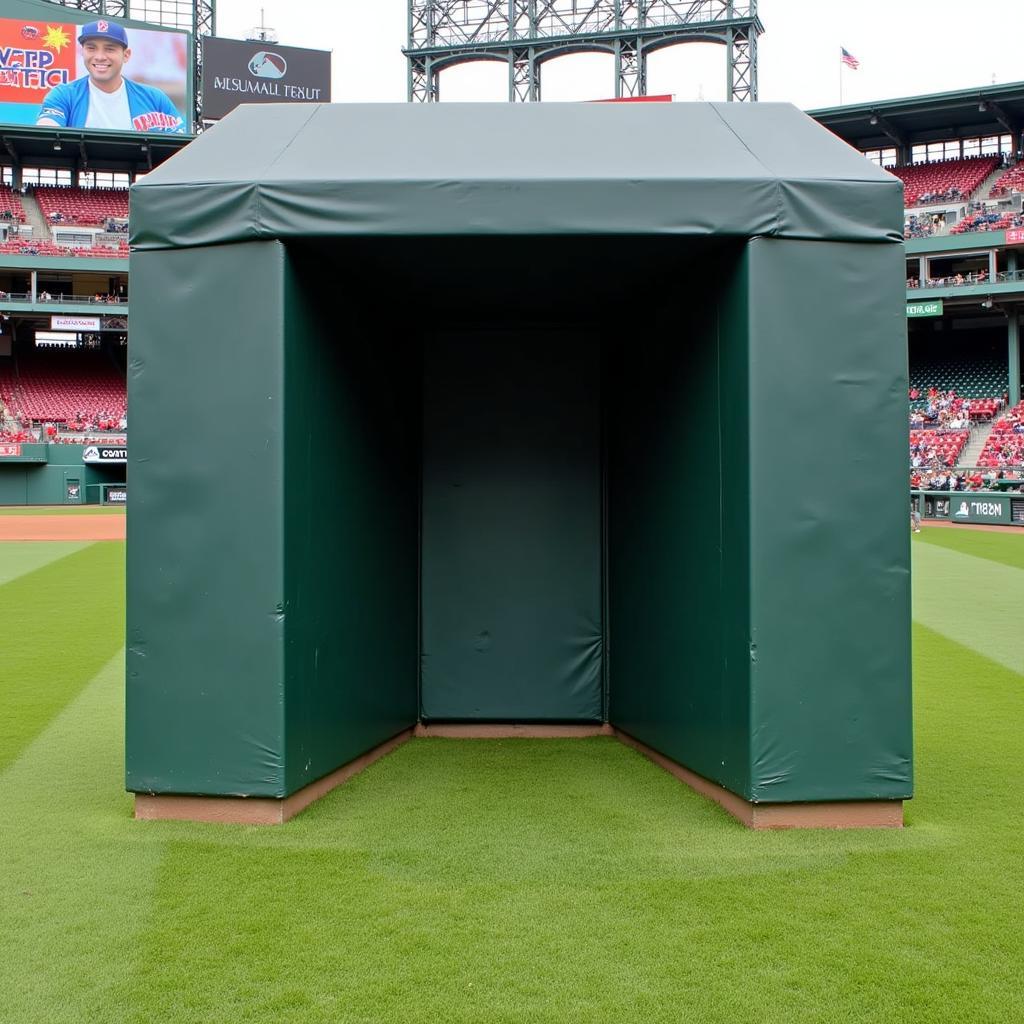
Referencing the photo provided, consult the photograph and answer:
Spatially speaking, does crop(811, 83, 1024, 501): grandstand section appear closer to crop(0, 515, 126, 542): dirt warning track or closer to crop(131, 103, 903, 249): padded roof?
crop(0, 515, 126, 542): dirt warning track

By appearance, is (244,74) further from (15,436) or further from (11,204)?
(15,436)

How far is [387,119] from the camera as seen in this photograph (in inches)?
230

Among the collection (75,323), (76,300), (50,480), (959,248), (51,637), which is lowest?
(51,637)

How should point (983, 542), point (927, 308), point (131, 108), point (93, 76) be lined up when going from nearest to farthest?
point (983, 542) < point (927, 308) < point (93, 76) < point (131, 108)

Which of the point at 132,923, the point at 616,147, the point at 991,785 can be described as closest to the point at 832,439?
the point at 616,147

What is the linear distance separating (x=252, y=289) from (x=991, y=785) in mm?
4839

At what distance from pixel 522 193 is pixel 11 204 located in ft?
185

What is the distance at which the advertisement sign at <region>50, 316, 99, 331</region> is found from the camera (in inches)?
1922

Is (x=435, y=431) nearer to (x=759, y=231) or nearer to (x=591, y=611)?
(x=591, y=611)

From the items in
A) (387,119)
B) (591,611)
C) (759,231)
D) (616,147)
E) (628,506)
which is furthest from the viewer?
(591,611)

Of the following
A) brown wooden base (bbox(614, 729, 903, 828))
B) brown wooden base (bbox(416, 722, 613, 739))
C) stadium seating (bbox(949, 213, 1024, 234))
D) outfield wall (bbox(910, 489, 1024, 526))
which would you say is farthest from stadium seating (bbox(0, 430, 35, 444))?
brown wooden base (bbox(614, 729, 903, 828))

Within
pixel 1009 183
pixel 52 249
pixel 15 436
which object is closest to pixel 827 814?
pixel 15 436

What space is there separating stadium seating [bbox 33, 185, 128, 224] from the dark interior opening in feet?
168

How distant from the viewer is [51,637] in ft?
37.6
